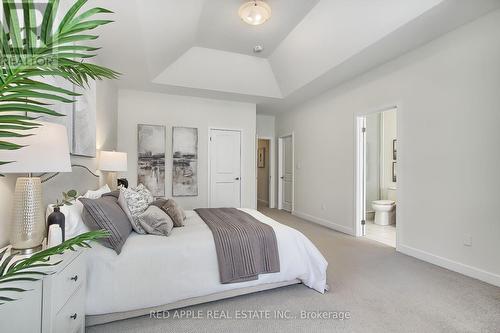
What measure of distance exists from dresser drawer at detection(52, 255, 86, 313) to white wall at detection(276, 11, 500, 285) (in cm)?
349

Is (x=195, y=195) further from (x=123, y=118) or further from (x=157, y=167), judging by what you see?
(x=123, y=118)

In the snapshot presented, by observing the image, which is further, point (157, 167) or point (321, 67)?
point (157, 167)

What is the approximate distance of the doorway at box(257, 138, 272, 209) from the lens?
6.97 m

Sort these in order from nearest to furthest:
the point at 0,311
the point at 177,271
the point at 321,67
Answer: the point at 0,311 < the point at 177,271 < the point at 321,67

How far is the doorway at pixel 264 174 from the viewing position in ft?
22.9

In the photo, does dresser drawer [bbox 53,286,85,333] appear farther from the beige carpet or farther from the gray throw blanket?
the gray throw blanket

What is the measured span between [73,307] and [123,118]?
3.84m

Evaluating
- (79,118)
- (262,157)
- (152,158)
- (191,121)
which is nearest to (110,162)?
(79,118)

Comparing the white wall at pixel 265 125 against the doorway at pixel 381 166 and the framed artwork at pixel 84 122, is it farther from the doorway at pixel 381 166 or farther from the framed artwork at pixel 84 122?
the framed artwork at pixel 84 122

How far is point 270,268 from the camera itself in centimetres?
211

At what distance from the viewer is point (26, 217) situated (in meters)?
1.35

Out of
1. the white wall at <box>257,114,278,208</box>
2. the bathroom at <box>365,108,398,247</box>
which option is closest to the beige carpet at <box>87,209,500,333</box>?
the bathroom at <box>365,108,398,247</box>

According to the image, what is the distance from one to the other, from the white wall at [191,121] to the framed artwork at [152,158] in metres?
0.09

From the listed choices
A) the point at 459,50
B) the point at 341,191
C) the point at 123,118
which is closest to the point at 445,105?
the point at 459,50
